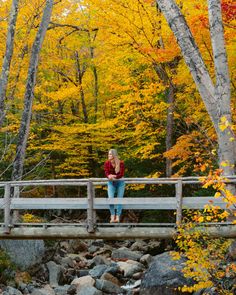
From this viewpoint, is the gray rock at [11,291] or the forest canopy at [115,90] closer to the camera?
the gray rock at [11,291]

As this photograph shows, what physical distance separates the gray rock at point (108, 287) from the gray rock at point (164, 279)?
44.4 inches

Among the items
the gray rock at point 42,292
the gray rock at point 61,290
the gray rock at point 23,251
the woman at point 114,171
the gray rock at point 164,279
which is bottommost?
the gray rock at point 61,290

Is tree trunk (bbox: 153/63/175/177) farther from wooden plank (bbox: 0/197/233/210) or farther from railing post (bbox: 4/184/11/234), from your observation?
railing post (bbox: 4/184/11/234)

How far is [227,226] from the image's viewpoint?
29.4ft

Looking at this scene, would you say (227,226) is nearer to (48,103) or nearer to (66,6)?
(48,103)

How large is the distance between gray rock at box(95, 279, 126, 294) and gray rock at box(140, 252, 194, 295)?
44.4 inches

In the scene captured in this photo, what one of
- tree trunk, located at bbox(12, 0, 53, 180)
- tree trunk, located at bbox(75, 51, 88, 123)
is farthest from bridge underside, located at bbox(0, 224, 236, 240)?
tree trunk, located at bbox(75, 51, 88, 123)

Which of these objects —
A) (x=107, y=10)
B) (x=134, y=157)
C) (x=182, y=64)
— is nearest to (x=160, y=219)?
(x=134, y=157)

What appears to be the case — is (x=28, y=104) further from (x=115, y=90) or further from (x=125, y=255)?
(x=125, y=255)

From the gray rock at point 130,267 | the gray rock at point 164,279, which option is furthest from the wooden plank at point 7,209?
the gray rock at point 130,267

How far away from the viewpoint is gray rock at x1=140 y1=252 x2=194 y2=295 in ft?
40.4

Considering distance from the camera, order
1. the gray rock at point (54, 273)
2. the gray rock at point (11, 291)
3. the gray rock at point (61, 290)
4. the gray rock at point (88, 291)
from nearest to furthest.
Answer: the gray rock at point (11, 291), the gray rock at point (88, 291), the gray rock at point (61, 290), the gray rock at point (54, 273)

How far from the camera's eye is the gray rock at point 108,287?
1370 cm

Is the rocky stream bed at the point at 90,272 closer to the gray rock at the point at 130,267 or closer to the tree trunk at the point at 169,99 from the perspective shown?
the gray rock at the point at 130,267
